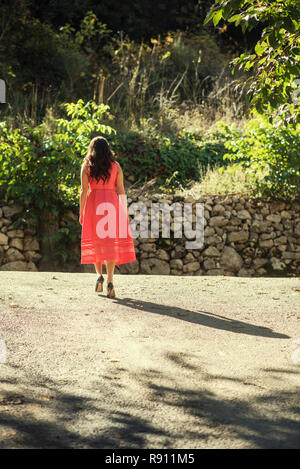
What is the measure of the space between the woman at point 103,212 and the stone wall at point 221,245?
323 centimetres

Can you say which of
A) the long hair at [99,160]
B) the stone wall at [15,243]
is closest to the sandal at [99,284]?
the long hair at [99,160]

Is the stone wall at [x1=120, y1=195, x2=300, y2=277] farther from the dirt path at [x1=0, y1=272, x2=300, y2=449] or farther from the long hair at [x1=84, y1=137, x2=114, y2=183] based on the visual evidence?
the long hair at [x1=84, y1=137, x2=114, y2=183]

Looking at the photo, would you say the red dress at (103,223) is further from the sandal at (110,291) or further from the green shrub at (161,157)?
the green shrub at (161,157)

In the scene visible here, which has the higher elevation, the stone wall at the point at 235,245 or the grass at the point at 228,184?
the grass at the point at 228,184

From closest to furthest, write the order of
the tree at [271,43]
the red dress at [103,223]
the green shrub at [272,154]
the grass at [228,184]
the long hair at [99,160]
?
1. the tree at [271,43]
2. the long hair at [99,160]
3. the red dress at [103,223]
4. the green shrub at [272,154]
5. the grass at [228,184]

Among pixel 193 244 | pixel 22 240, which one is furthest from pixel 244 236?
pixel 22 240

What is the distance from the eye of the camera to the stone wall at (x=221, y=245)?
9469mm

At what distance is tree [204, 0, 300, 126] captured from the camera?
184 inches

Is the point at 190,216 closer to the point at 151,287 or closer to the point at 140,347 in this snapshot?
the point at 151,287

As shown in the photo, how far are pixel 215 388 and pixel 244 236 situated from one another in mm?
6500

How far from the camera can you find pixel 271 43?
15.4 feet

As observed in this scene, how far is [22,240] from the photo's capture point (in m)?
9.48

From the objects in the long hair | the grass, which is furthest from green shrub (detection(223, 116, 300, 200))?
the long hair

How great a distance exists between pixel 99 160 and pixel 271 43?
2.28 m
